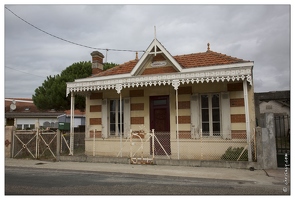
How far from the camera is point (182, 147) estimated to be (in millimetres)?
11281

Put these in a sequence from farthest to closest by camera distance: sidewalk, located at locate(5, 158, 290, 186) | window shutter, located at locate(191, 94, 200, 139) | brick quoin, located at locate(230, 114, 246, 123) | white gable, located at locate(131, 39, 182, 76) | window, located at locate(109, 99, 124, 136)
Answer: window, located at locate(109, 99, 124, 136)
white gable, located at locate(131, 39, 182, 76)
window shutter, located at locate(191, 94, 200, 139)
brick quoin, located at locate(230, 114, 246, 123)
sidewalk, located at locate(5, 158, 290, 186)

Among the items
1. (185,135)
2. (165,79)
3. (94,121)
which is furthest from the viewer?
(94,121)

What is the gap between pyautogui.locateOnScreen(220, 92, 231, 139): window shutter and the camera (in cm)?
1070

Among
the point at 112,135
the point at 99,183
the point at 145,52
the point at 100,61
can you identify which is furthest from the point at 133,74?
the point at 99,183

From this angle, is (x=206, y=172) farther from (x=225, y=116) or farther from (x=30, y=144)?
(x=30, y=144)

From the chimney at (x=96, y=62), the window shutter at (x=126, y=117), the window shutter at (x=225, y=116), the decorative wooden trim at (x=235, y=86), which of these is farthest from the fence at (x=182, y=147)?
the chimney at (x=96, y=62)

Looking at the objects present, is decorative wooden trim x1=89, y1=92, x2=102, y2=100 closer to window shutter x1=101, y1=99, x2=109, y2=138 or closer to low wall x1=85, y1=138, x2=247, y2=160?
window shutter x1=101, y1=99, x2=109, y2=138

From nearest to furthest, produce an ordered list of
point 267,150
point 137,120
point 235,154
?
point 267,150
point 235,154
point 137,120

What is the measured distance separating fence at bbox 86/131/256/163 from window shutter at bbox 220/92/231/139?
0.73 feet

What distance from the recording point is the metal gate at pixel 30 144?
42.8 feet

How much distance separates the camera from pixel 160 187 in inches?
258

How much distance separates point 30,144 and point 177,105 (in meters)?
8.01

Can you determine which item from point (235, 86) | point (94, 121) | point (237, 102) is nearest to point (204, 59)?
point (235, 86)

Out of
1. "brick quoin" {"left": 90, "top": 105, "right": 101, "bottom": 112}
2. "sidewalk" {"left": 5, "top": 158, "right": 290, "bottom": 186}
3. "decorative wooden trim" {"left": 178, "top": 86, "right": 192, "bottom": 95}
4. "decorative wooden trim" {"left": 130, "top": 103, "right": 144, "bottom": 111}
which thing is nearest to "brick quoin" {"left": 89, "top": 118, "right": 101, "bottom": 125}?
"brick quoin" {"left": 90, "top": 105, "right": 101, "bottom": 112}
